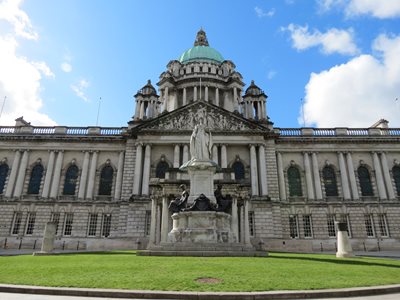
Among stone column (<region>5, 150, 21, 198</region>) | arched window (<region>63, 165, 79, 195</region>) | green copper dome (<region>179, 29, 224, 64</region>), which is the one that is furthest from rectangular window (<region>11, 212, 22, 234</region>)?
green copper dome (<region>179, 29, 224, 64</region>)

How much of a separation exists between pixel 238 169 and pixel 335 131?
15153 mm

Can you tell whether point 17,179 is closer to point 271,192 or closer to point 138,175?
point 138,175

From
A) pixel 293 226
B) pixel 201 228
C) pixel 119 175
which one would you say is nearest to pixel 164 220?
pixel 201 228

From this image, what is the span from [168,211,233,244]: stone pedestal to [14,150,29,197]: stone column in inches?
1220

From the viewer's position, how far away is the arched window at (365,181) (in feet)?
130

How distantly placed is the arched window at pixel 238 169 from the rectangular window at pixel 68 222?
21089 mm

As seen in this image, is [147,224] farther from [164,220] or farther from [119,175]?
[164,220]

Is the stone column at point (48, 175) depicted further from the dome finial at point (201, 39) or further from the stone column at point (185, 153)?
the dome finial at point (201, 39)

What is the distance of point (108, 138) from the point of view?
4106 centimetres

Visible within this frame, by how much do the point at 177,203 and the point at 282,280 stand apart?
386 inches

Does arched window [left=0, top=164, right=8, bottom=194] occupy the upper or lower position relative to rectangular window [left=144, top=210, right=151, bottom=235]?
upper

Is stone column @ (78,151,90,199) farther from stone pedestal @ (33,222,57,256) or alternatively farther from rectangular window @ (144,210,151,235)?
stone pedestal @ (33,222,57,256)

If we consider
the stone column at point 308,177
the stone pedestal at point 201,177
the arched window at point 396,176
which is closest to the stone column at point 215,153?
the stone column at point 308,177

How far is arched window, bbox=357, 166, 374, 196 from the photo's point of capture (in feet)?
130
